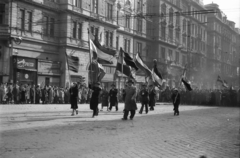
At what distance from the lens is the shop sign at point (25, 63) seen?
1286 inches

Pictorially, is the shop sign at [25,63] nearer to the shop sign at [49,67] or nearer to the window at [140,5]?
the shop sign at [49,67]

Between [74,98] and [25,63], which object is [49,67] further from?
[74,98]

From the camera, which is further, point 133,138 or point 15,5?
point 15,5

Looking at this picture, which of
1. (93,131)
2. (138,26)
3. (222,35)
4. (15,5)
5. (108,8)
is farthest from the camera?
(222,35)

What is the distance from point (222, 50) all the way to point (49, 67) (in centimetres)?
4876

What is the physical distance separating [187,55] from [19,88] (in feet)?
145

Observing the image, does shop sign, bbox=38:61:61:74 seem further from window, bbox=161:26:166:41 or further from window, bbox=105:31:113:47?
window, bbox=161:26:166:41

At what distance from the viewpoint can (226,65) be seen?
235 ft

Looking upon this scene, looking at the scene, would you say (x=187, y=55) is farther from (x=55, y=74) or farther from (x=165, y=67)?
(x=55, y=74)

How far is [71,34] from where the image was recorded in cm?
3891

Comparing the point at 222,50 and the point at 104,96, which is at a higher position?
the point at 222,50

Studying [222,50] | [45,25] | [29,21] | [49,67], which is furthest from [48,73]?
[222,50]

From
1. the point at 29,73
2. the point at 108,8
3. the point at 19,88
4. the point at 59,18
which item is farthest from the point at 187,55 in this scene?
the point at 19,88

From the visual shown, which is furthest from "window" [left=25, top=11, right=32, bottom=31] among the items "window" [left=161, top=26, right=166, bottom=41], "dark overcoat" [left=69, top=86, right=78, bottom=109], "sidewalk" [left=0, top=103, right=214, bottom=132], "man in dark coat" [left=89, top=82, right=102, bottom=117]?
"window" [left=161, top=26, right=166, bottom=41]
